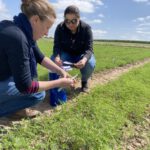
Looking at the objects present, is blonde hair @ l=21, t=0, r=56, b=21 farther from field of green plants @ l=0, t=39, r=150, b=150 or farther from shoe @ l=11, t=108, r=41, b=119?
shoe @ l=11, t=108, r=41, b=119

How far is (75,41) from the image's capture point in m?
7.38

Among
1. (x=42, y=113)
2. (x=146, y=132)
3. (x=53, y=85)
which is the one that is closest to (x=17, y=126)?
(x=53, y=85)

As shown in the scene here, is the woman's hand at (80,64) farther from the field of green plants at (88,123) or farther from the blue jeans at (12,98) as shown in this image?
the blue jeans at (12,98)

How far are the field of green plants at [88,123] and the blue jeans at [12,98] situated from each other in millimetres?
284

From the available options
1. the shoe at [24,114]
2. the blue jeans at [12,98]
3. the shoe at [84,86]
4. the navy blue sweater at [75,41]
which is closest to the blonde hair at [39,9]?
the blue jeans at [12,98]

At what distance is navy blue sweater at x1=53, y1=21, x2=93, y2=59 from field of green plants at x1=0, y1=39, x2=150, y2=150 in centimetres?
87

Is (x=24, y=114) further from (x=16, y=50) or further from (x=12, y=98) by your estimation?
(x=16, y=50)

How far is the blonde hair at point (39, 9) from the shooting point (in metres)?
4.32

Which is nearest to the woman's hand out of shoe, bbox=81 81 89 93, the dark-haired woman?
shoe, bbox=81 81 89 93

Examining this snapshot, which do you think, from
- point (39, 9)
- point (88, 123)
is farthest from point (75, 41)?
point (39, 9)

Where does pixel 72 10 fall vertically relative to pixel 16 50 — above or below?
above

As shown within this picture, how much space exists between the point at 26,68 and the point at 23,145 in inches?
35.0

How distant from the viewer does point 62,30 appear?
7.40 meters

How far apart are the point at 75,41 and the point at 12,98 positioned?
2758 mm
